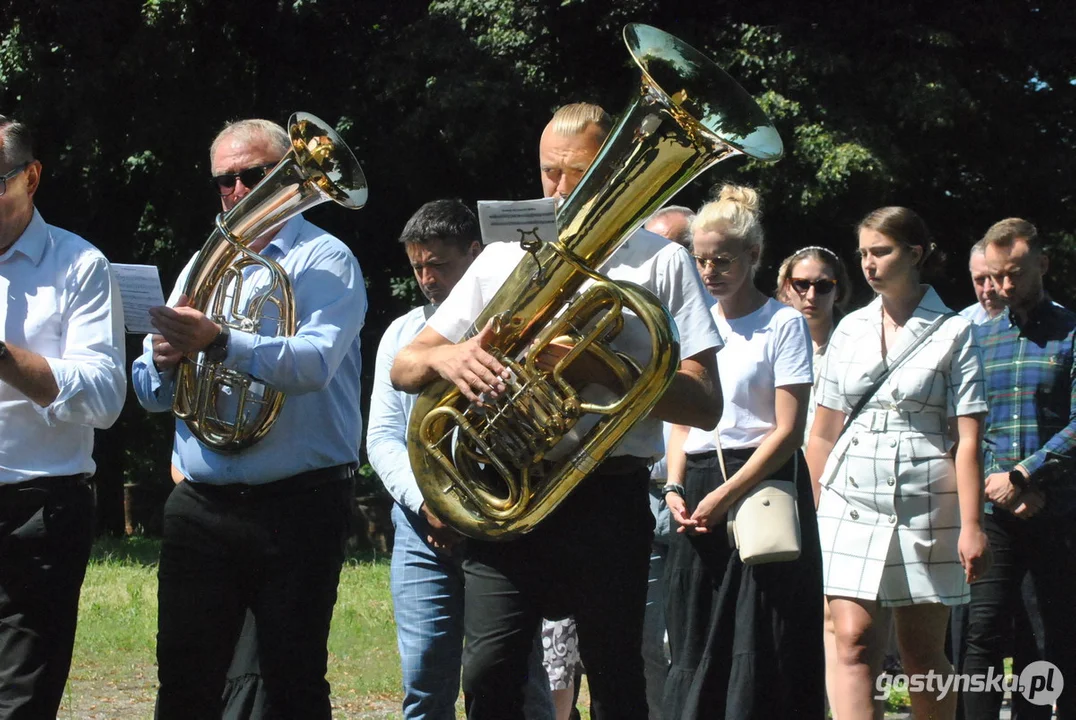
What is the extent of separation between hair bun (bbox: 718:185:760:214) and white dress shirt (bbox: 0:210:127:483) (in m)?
2.37

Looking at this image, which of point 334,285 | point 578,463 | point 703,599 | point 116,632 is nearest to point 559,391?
point 578,463

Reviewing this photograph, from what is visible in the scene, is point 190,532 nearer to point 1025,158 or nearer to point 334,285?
point 334,285

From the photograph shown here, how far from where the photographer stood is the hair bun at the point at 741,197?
5430 mm

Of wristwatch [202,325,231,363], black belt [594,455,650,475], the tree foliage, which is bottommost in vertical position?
black belt [594,455,650,475]

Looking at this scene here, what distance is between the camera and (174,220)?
16797 mm

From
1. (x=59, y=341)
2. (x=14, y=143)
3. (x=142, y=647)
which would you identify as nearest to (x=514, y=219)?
(x=59, y=341)

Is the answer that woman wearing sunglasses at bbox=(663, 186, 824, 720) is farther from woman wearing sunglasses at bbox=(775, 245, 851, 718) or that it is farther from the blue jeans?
woman wearing sunglasses at bbox=(775, 245, 851, 718)

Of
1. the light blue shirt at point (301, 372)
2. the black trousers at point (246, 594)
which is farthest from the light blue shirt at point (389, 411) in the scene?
the black trousers at point (246, 594)

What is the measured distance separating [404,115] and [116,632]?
8.42 meters

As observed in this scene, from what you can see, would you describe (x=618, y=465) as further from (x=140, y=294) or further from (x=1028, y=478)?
(x=1028, y=478)

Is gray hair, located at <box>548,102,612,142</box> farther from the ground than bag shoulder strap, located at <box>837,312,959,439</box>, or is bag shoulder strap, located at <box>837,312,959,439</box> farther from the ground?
gray hair, located at <box>548,102,612,142</box>

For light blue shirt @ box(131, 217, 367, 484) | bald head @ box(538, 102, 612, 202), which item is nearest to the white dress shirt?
light blue shirt @ box(131, 217, 367, 484)

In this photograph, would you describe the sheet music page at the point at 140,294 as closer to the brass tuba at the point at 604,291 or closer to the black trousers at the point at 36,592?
the black trousers at the point at 36,592

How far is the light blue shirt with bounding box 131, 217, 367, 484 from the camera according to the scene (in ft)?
13.4
